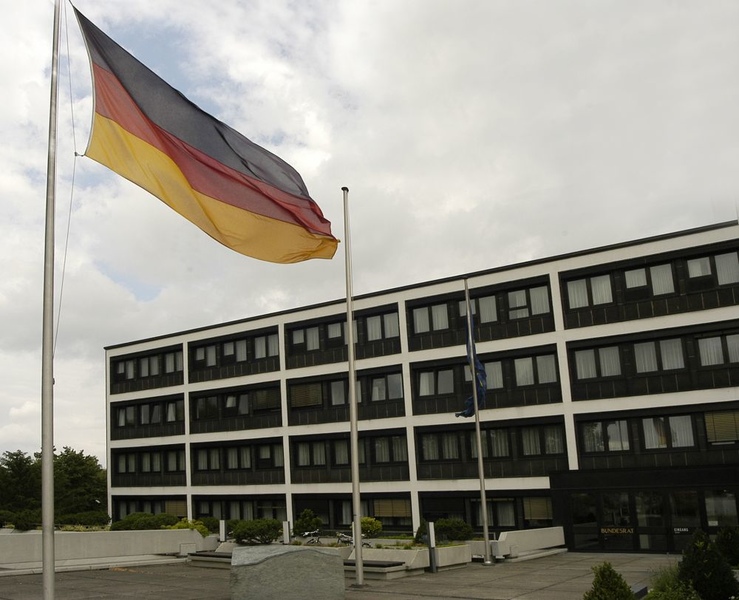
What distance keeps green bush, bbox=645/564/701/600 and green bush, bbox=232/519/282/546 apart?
20985 millimetres

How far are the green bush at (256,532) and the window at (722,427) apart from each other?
20.0 meters

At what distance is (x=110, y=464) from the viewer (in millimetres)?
60406

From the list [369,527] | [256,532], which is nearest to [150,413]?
[256,532]

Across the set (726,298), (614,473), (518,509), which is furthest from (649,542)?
(726,298)

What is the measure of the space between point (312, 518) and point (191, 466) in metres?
15.8

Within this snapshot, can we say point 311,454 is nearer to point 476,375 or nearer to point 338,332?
point 338,332

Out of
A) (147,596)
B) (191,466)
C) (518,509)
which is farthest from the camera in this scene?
(191,466)

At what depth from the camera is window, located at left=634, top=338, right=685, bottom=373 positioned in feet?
120

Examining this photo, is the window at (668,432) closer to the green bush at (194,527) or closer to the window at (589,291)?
the window at (589,291)

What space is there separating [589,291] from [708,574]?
2235 cm

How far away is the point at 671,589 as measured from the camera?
18375 millimetres

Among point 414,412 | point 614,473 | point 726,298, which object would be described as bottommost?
point 614,473

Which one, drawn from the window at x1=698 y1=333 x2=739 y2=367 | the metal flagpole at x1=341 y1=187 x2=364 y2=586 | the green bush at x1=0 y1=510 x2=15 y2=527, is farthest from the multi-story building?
the metal flagpole at x1=341 y1=187 x2=364 y2=586

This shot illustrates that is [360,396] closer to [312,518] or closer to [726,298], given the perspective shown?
[312,518]
